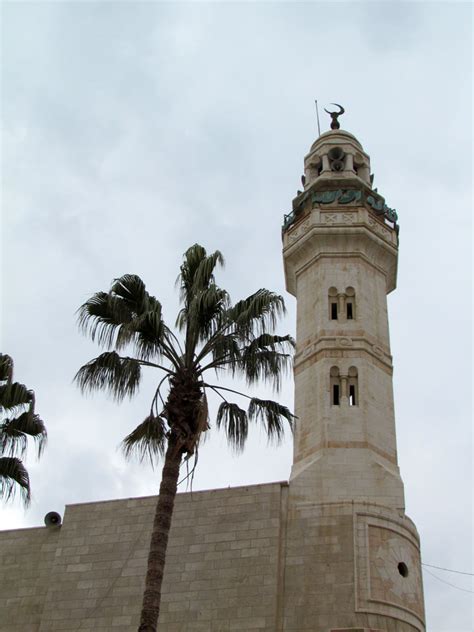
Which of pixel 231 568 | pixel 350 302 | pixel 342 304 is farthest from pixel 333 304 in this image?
pixel 231 568

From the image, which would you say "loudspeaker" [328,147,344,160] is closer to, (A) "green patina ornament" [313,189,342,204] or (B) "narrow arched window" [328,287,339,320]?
(A) "green patina ornament" [313,189,342,204]

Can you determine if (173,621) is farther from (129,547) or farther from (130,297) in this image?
(130,297)

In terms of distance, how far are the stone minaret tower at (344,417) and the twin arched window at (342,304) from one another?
0.04 metres

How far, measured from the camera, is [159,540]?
15.4 meters

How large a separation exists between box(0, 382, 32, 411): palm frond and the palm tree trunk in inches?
191

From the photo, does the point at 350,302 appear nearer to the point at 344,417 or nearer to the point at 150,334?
the point at 344,417

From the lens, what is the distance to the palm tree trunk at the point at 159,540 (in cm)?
1455

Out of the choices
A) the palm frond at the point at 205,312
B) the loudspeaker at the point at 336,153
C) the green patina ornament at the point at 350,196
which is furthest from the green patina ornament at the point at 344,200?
the palm frond at the point at 205,312

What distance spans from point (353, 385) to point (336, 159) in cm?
1017

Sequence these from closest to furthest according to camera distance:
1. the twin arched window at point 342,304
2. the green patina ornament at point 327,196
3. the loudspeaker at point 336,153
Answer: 1. the twin arched window at point 342,304
2. the green patina ornament at point 327,196
3. the loudspeaker at point 336,153

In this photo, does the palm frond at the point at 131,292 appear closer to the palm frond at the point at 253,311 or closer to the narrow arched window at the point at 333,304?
the palm frond at the point at 253,311

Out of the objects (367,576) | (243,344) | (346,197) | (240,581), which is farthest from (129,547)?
(346,197)

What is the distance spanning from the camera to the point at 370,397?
24859mm

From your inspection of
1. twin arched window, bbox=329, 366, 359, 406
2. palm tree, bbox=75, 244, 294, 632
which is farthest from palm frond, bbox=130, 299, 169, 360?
twin arched window, bbox=329, 366, 359, 406
